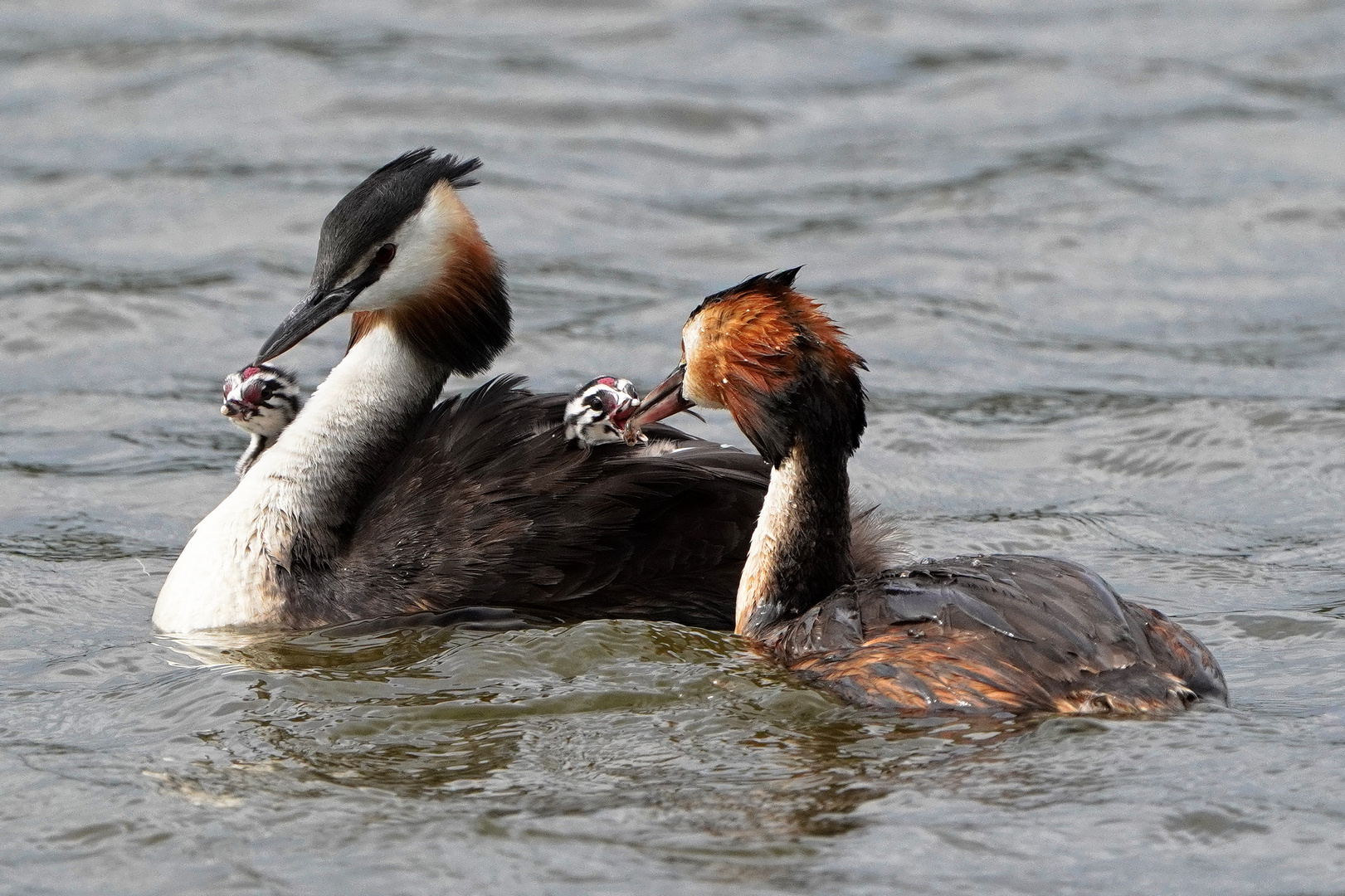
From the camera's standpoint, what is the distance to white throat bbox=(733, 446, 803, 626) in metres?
6.43

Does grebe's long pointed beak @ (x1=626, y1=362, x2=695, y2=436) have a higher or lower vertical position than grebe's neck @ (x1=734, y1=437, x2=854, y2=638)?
higher

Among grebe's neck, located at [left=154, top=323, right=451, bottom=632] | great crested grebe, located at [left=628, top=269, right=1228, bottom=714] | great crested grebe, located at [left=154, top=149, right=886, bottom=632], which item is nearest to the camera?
great crested grebe, located at [left=628, top=269, right=1228, bottom=714]

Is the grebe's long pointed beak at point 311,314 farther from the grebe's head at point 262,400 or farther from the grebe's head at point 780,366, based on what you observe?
the grebe's head at point 780,366

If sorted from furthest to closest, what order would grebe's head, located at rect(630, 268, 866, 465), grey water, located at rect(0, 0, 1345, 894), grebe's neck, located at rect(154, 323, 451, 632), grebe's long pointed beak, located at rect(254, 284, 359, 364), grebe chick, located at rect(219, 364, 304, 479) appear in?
grebe chick, located at rect(219, 364, 304, 479) < grebe's long pointed beak, located at rect(254, 284, 359, 364) < grebe's neck, located at rect(154, 323, 451, 632) < grebe's head, located at rect(630, 268, 866, 465) < grey water, located at rect(0, 0, 1345, 894)

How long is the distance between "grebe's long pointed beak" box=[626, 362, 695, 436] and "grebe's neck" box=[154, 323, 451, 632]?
0.99m

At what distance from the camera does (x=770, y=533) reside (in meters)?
6.46

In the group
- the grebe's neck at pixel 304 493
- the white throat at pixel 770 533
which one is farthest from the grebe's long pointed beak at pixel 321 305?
the white throat at pixel 770 533

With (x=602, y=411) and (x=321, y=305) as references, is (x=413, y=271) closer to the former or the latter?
(x=321, y=305)

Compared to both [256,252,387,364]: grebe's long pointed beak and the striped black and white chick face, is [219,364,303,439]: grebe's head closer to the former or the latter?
[256,252,387,364]: grebe's long pointed beak

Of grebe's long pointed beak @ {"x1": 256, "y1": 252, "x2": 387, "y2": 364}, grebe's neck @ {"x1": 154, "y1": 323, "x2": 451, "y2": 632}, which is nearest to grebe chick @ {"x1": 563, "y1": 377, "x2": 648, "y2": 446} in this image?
grebe's neck @ {"x1": 154, "y1": 323, "x2": 451, "y2": 632}

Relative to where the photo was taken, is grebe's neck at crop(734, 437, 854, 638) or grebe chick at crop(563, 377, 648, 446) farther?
grebe chick at crop(563, 377, 648, 446)

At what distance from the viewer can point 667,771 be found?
5.41 metres

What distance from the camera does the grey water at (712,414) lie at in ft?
16.6

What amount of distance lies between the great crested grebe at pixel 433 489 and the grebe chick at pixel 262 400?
0.26 meters
